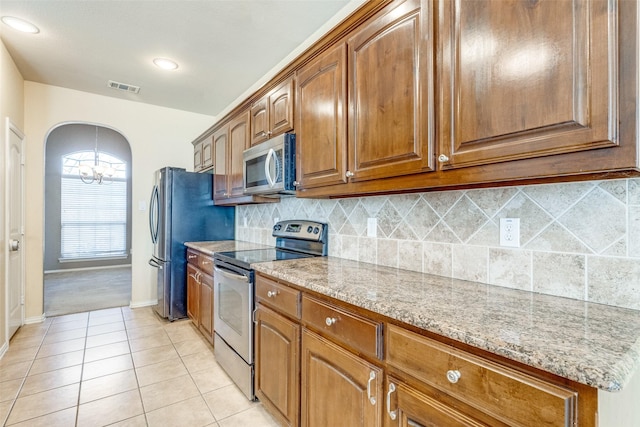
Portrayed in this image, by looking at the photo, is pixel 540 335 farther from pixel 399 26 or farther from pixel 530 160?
pixel 399 26

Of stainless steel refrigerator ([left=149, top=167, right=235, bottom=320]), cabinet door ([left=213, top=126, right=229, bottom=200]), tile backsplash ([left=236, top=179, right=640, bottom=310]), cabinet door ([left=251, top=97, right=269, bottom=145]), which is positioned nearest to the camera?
tile backsplash ([left=236, top=179, right=640, bottom=310])

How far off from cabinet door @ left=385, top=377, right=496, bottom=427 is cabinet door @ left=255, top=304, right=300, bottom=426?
57 centimetres

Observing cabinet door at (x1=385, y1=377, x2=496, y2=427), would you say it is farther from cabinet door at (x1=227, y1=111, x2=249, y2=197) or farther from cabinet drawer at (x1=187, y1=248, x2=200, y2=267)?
cabinet drawer at (x1=187, y1=248, x2=200, y2=267)

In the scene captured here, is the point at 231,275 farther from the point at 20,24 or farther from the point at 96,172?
the point at 96,172

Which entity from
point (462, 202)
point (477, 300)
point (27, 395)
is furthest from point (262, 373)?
point (27, 395)

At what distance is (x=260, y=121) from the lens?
242 cm

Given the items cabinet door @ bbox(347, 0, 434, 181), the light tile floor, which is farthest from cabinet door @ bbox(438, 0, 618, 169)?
the light tile floor

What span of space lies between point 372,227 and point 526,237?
822 millimetres

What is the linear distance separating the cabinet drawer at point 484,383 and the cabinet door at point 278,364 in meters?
0.67

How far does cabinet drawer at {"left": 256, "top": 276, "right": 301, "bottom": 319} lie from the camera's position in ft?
4.90

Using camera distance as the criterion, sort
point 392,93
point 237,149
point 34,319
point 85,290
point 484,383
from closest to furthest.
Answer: point 484,383
point 392,93
point 237,149
point 34,319
point 85,290

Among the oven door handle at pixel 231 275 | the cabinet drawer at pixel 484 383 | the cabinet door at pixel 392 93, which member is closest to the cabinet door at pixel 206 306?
the oven door handle at pixel 231 275

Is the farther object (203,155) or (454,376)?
(203,155)

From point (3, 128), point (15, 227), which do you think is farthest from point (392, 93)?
point (15, 227)
